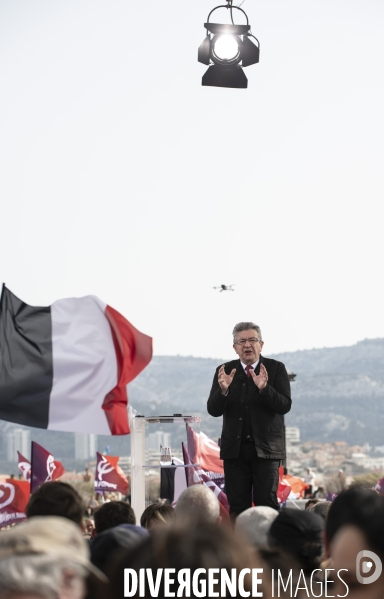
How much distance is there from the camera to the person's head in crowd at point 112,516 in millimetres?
5965

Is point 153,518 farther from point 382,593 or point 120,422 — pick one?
point 382,593

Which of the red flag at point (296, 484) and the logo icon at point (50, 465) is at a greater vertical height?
the logo icon at point (50, 465)

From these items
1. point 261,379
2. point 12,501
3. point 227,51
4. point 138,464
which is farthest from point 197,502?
point 12,501

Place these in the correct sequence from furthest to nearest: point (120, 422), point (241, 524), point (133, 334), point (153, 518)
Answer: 1. point (133, 334)
2. point (120, 422)
3. point (153, 518)
4. point (241, 524)

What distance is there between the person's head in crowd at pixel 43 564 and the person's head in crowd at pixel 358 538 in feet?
3.82

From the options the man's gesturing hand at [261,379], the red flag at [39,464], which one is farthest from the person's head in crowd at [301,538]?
the red flag at [39,464]

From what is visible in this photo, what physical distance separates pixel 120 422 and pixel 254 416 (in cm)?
104

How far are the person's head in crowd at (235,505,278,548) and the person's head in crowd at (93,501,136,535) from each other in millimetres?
1305

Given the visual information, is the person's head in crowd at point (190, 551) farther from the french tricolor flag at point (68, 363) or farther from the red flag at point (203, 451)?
the red flag at point (203, 451)

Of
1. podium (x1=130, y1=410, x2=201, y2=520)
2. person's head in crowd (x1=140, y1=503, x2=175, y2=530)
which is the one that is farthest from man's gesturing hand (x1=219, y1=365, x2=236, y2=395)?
podium (x1=130, y1=410, x2=201, y2=520)

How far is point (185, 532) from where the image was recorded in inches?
90.0

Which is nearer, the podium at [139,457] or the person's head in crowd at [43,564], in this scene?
the person's head in crowd at [43,564]

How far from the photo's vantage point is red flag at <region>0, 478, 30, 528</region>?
1424 centimetres

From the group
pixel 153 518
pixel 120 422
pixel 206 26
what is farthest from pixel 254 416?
pixel 206 26
